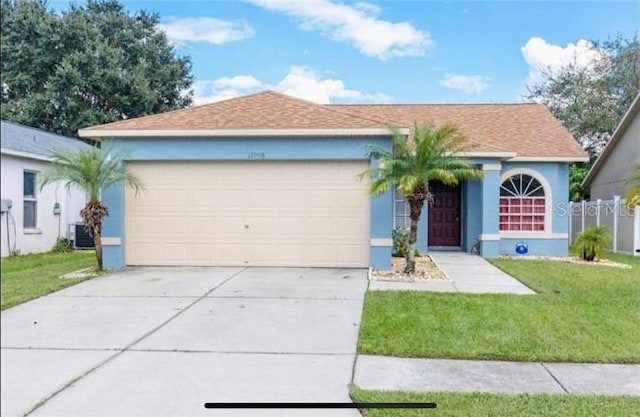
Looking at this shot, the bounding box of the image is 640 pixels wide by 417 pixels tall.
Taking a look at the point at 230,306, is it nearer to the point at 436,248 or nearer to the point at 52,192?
the point at 52,192

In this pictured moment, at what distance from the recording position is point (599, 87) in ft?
7.95

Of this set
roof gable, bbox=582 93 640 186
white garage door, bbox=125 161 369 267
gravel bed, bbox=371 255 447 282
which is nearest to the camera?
roof gable, bbox=582 93 640 186

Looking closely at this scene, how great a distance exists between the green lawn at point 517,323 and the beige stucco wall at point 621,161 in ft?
2.19

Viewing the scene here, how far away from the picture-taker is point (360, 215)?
323 inches

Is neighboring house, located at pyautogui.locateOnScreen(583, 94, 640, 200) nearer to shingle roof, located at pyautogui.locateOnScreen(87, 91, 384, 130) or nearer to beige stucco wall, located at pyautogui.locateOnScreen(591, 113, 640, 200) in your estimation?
beige stucco wall, located at pyautogui.locateOnScreen(591, 113, 640, 200)

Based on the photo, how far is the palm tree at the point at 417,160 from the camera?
25.2 feet

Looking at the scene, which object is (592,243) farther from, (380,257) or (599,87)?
(599,87)

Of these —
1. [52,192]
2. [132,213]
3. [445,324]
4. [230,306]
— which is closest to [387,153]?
[445,324]

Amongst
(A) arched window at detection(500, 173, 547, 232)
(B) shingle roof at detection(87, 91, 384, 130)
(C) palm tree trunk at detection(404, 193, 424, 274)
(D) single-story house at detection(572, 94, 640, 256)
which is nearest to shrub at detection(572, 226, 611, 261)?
(D) single-story house at detection(572, 94, 640, 256)

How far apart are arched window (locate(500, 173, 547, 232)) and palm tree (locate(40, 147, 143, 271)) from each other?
37.2 ft

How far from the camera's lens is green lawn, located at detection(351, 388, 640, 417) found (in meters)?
2.97

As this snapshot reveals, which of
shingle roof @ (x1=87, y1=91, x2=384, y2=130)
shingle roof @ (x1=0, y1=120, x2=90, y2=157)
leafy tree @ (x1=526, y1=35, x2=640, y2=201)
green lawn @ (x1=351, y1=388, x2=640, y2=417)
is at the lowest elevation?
green lawn @ (x1=351, y1=388, x2=640, y2=417)

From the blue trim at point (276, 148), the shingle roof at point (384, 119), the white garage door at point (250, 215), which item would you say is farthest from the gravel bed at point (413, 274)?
the shingle roof at point (384, 119)

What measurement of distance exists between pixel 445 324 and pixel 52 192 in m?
4.30
